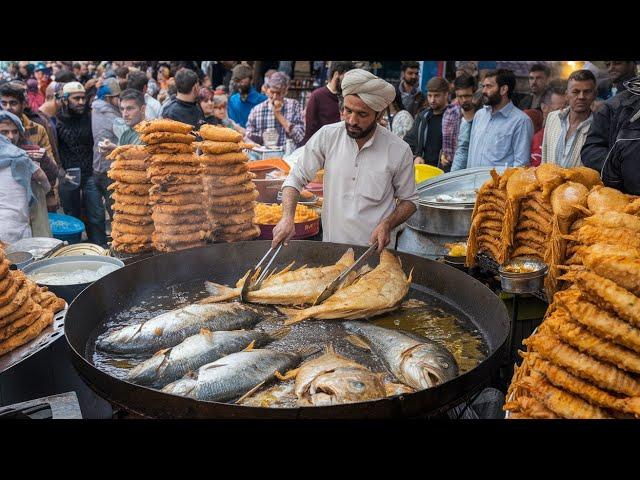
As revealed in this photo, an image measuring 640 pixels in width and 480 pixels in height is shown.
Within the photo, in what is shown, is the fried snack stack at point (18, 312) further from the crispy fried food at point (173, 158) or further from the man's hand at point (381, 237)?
the man's hand at point (381, 237)

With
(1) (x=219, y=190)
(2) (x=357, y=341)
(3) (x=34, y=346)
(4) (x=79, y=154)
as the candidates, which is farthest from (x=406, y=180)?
(4) (x=79, y=154)

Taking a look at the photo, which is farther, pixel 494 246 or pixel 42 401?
pixel 494 246

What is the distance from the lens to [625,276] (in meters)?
2.05

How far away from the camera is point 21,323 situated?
3.31 meters

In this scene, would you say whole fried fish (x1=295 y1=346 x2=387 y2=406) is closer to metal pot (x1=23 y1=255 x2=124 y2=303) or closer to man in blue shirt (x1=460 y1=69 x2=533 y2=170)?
metal pot (x1=23 y1=255 x2=124 y2=303)

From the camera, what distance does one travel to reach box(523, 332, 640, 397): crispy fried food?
1973 mm

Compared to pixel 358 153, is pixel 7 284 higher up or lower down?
lower down

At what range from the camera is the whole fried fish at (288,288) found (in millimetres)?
3951

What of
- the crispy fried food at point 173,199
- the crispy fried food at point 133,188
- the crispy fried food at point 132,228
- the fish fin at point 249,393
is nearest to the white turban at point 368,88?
the crispy fried food at point 173,199

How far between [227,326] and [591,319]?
228 centimetres

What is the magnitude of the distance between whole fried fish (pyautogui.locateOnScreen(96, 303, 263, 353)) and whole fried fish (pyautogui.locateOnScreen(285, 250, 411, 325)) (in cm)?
35

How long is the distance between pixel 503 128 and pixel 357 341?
15.8ft
